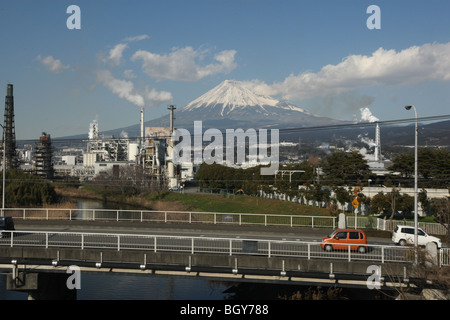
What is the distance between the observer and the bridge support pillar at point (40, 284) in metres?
19.3

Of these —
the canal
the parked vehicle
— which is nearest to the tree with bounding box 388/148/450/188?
the canal

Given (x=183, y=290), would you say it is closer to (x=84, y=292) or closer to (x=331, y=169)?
(x=84, y=292)

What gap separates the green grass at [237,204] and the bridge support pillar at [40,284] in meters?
28.0

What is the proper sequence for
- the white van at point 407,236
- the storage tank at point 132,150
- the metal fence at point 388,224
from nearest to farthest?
the white van at point 407,236, the metal fence at point 388,224, the storage tank at point 132,150

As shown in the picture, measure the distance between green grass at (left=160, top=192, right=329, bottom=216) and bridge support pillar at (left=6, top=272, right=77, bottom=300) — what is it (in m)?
28.0

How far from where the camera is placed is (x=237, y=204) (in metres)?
57.8

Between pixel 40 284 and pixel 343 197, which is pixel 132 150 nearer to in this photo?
pixel 343 197

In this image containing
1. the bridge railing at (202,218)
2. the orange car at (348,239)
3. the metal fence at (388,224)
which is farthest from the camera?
the bridge railing at (202,218)

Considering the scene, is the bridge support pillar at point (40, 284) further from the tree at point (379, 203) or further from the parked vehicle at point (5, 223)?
the tree at point (379, 203)

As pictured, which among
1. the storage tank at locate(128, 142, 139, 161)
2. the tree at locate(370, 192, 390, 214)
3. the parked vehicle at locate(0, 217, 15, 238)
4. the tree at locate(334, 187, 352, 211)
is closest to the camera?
the parked vehicle at locate(0, 217, 15, 238)

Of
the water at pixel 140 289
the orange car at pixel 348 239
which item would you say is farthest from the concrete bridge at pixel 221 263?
the water at pixel 140 289

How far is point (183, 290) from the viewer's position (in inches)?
1082

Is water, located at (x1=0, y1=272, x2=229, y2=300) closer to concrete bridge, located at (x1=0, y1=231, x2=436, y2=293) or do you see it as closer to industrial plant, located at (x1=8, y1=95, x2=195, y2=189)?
concrete bridge, located at (x1=0, y1=231, x2=436, y2=293)

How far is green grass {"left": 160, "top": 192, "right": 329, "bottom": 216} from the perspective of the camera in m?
49.1
